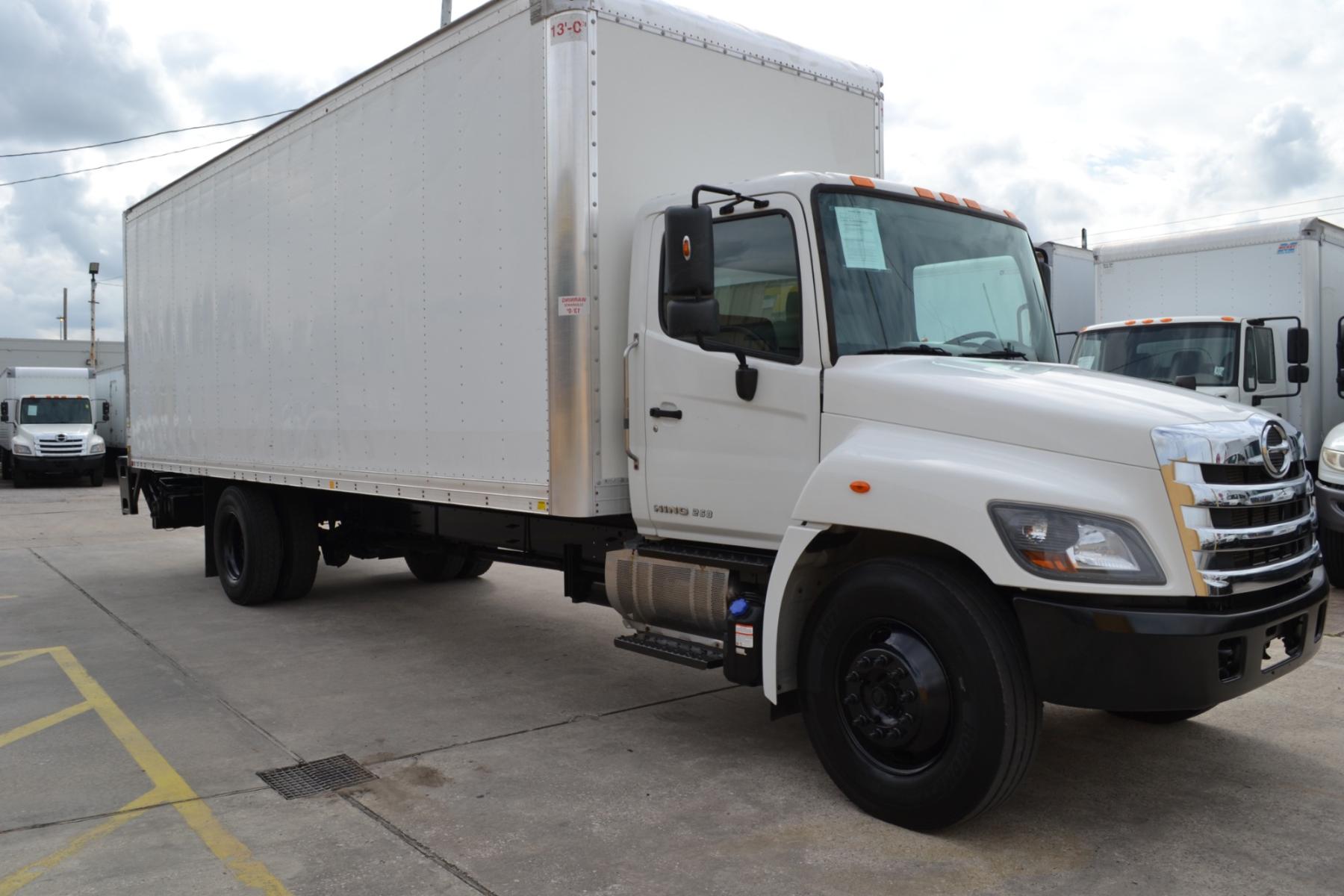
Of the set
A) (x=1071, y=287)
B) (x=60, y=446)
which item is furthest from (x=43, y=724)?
(x=60, y=446)

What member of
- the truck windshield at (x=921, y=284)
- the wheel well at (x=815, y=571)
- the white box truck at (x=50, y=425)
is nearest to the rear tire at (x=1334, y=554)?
the truck windshield at (x=921, y=284)

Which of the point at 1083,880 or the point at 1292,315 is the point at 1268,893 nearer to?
the point at 1083,880

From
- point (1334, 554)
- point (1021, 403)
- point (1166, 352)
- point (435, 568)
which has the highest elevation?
point (1166, 352)

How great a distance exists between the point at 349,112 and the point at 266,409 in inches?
97.4

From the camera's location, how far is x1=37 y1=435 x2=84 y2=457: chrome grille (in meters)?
26.4

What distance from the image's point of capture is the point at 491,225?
225 inches

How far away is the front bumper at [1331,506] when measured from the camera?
8797 millimetres

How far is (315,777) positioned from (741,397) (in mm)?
2665

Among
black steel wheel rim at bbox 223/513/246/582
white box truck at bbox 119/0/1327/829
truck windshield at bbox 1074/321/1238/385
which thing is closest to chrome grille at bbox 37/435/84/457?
black steel wheel rim at bbox 223/513/246/582

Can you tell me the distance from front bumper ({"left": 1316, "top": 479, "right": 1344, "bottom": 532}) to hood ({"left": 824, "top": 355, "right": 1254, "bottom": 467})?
5476mm

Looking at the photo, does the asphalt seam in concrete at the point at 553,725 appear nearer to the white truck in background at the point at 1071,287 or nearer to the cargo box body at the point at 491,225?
the cargo box body at the point at 491,225

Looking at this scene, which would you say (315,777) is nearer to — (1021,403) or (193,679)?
(193,679)

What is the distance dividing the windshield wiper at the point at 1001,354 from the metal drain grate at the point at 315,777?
3377 mm

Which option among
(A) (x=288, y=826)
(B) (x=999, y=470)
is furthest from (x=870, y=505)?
(A) (x=288, y=826)
